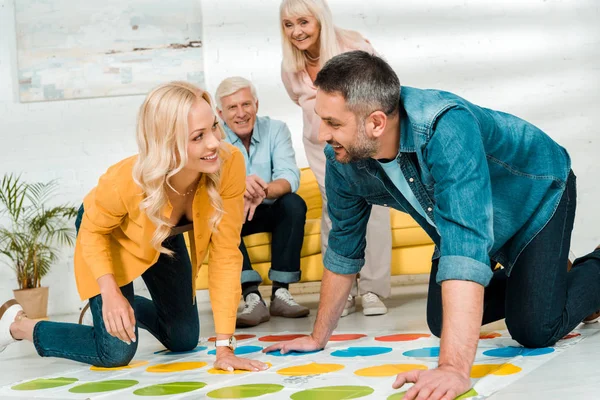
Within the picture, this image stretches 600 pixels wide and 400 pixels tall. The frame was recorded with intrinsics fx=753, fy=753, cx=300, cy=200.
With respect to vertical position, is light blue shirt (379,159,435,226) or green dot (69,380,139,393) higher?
light blue shirt (379,159,435,226)

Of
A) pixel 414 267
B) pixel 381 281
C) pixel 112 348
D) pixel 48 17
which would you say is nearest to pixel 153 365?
pixel 112 348

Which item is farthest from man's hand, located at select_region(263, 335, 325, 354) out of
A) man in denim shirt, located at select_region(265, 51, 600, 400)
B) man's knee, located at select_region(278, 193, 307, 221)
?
man's knee, located at select_region(278, 193, 307, 221)

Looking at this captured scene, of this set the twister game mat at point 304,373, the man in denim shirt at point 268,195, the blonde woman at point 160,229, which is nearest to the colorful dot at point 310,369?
the twister game mat at point 304,373

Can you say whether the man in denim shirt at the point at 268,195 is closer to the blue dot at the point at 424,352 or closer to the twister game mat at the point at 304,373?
the twister game mat at the point at 304,373

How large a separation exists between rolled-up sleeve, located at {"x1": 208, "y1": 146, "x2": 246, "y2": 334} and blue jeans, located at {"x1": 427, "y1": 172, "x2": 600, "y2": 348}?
832mm

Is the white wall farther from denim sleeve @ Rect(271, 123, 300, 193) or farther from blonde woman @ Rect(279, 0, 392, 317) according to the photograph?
blonde woman @ Rect(279, 0, 392, 317)

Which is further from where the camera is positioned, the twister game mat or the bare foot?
the bare foot

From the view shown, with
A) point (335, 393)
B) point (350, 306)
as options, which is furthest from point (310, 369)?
point (350, 306)

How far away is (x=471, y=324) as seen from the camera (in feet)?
5.21

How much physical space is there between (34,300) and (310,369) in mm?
3217

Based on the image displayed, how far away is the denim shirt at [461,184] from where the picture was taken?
5.41 feet

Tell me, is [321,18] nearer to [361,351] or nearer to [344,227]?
[344,227]

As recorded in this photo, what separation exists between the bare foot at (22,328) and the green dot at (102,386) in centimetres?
48

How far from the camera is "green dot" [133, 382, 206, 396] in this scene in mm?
2012
